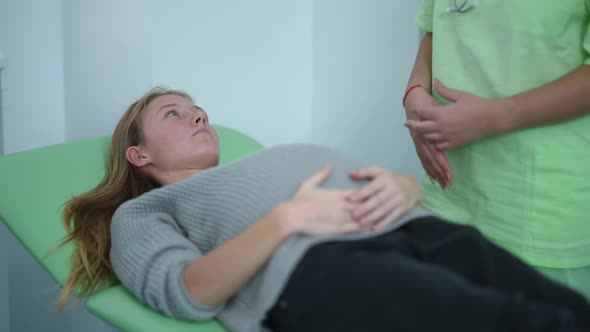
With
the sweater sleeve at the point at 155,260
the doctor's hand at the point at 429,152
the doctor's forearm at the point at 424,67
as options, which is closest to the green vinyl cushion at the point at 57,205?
the sweater sleeve at the point at 155,260

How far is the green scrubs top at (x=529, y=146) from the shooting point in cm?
97

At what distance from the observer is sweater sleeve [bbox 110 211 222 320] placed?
0.88m

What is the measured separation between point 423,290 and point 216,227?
400 millimetres

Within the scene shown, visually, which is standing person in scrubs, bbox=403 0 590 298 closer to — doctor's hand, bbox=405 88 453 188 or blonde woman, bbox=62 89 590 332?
doctor's hand, bbox=405 88 453 188

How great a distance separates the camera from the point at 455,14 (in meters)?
1.12

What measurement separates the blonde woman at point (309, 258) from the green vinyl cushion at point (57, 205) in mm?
35

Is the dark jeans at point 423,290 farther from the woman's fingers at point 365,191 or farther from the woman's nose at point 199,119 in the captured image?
the woman's nose at point 199,119

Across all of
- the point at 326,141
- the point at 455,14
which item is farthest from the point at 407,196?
the point at 326,141

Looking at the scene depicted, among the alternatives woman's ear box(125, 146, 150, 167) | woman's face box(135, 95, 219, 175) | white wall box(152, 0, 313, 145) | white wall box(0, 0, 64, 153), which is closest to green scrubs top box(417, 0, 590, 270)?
woman's face box(135, 95, 219, 175)

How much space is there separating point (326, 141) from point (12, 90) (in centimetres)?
110

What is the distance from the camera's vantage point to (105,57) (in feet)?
5.25

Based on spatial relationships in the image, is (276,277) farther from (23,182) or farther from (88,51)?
(88,51)

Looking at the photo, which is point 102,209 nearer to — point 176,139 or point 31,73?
point 176,139

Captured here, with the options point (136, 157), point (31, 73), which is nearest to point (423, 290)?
point (136, 157)
